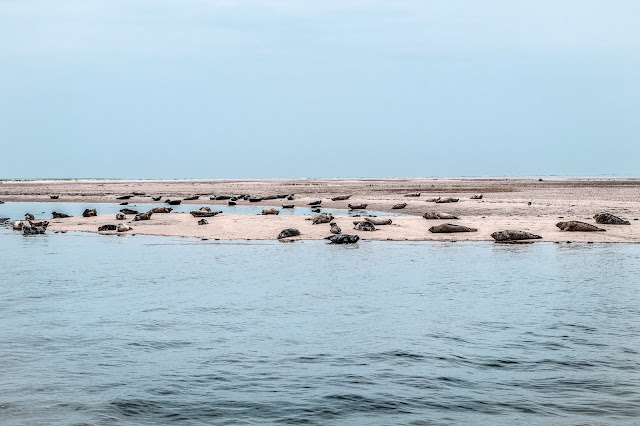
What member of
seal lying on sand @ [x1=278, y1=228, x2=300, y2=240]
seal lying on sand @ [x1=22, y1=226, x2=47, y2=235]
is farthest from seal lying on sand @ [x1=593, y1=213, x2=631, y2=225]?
seal lying on sand @ [x1=22, y1=226, x2=47, y2=235]

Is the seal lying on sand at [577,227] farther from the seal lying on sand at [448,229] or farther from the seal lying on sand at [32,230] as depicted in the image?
the seal lying on sand at [32,230]

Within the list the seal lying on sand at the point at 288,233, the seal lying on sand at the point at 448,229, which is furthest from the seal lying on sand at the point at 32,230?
the seal lying on sand at the point at 448,229

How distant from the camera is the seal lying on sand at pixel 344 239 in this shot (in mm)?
24422

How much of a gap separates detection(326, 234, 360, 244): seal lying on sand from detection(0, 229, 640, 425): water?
5.48m

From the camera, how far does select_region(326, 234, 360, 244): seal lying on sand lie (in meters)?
24.4

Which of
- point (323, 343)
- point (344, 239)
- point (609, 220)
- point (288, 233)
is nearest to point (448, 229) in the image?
point (344, 239)

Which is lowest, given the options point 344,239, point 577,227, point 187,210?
point 344,239

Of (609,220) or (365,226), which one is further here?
(365,226)

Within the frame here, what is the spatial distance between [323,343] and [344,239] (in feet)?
47.4

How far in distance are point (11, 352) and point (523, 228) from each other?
21.6 metres

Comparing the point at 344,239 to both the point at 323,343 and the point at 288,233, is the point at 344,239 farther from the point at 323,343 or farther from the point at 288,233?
the point at 323,343

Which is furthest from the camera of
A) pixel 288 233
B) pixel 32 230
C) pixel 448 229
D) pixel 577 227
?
pixel 32 230

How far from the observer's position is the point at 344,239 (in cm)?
2448

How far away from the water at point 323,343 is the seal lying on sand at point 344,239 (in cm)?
548
